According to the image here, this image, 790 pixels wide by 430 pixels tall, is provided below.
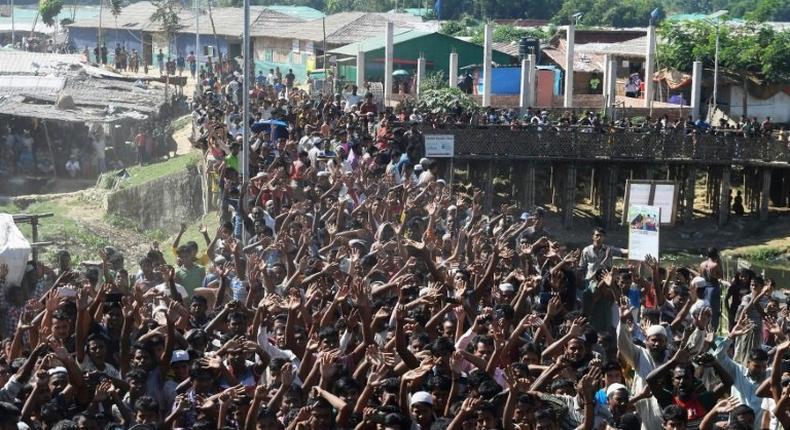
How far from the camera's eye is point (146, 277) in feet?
39.3

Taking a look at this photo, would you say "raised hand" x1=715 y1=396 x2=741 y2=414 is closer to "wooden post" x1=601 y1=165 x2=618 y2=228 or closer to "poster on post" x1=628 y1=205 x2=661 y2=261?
"poster on post" x1=628 y1=205 x2=661 y2=261

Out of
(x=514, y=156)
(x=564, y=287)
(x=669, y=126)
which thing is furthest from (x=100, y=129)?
(x=564, y=287)

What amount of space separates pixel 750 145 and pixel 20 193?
17.2 m

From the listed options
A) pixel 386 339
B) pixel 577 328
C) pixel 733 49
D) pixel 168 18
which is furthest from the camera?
pixel 168 18

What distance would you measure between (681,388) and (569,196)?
2598cm

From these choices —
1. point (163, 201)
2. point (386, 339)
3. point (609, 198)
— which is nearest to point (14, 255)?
point (386, 339)

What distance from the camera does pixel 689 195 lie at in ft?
115

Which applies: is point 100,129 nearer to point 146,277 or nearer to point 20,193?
point 20,193

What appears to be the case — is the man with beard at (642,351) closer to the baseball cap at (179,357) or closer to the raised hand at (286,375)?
the raised hand at (286,375)

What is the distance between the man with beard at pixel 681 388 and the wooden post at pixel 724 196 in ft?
86.5

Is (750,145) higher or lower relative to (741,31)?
lower

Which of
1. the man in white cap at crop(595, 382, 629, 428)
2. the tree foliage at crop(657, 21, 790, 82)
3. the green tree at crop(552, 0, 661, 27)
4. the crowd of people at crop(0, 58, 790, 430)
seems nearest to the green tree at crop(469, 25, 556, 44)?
the tree foliage at crop(657, 21, 790, 82)

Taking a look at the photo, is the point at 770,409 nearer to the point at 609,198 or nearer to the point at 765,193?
the point at 609,198

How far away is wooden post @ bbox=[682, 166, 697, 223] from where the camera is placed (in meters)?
34.5
